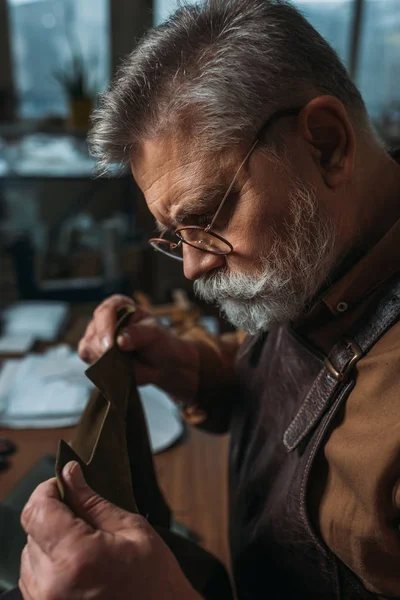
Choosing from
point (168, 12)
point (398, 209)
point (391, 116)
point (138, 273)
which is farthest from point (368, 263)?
point (391, 116)

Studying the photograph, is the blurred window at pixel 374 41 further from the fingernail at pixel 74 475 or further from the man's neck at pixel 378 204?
the fingernail at pixel 74 475

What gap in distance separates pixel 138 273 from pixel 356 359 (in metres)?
2.36

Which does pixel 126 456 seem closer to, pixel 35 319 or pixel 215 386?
pixel 215 386

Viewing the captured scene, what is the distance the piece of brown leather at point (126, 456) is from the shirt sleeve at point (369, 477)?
236 millimetres

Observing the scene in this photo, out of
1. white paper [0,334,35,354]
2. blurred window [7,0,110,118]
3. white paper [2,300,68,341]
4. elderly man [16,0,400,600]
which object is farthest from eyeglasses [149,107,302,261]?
blurred window [7,0,110,118]

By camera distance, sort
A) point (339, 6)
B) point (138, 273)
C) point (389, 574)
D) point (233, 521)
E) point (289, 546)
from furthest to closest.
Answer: point (339, 6) < point (138, 273) < point (233, 521) < point (289, 546) < point (389, 574)

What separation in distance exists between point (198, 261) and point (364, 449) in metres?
0.34

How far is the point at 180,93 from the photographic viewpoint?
0.70 meters

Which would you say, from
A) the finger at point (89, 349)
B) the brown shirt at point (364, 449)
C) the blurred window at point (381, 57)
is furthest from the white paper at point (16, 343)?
the blurred window at point (381, 57)

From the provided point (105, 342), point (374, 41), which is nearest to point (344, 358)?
point (105, 342)

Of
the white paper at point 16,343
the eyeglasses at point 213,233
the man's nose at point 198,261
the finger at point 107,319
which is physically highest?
the eyeglasses at point 213,233

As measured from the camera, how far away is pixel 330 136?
2.39 ft

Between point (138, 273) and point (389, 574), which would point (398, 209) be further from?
point (138, 273)

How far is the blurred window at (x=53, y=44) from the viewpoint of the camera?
12.0 ft
